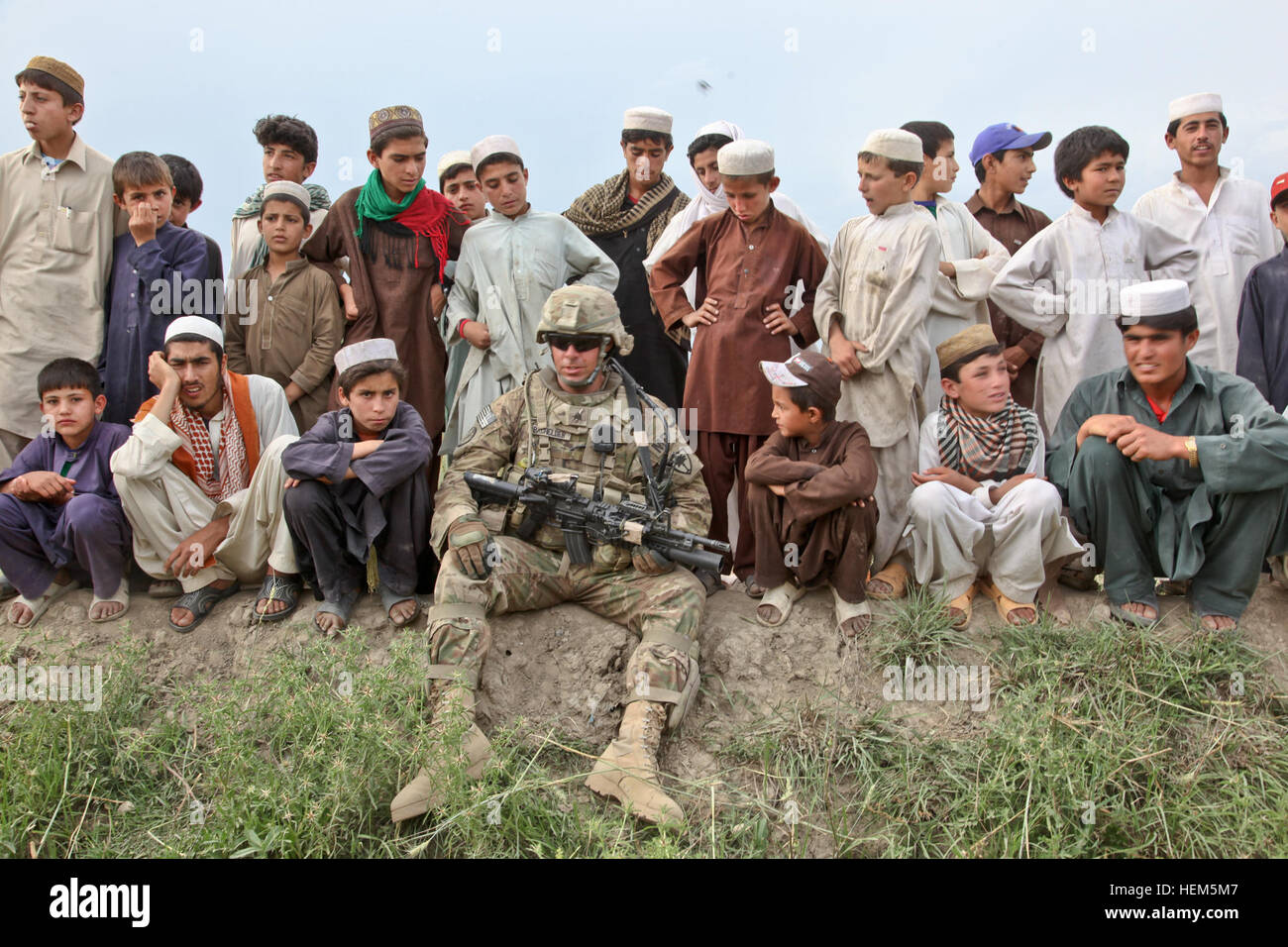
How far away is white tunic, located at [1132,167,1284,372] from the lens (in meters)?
6.05

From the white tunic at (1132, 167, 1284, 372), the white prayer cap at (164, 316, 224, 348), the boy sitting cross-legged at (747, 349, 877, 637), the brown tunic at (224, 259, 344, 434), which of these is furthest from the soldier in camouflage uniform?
the white tunic at (1132, 167, 1284, 372)

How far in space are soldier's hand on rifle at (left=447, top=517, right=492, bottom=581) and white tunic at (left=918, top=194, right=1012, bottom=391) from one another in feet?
8.97

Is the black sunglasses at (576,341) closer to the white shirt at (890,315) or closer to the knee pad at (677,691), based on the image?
the white shirt at (890,315)

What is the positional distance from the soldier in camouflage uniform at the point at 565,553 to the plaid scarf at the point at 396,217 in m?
1.29

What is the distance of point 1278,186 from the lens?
5.68 m

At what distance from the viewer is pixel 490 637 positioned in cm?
476

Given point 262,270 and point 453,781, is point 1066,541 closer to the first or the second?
point 453,781

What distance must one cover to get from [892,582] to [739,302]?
5.81ft

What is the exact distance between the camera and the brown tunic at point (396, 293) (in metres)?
5.91

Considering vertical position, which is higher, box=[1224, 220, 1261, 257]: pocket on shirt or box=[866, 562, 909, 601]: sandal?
box=[1224, 220, 1261, 257]: pocket on shirt

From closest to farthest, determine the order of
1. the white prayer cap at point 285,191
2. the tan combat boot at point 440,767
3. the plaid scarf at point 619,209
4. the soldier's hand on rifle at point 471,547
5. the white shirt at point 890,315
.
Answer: the tan combat boot at point 440,767 < the soldier's hand on rifle at point 471,547 < the white shirt at point 890,315 < the white prayer cap at point 285,191 < the plaid scarf at point 619,209

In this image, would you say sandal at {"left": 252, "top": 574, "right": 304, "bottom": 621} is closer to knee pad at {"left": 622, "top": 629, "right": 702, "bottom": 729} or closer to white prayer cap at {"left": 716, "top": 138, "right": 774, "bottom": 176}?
knee pad at {"left": 622, "top": 629, "right": 702, "bottom": 729}

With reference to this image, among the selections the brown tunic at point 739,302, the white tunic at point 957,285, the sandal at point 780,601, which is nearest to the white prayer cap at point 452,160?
the brown tunic at point 739,302
